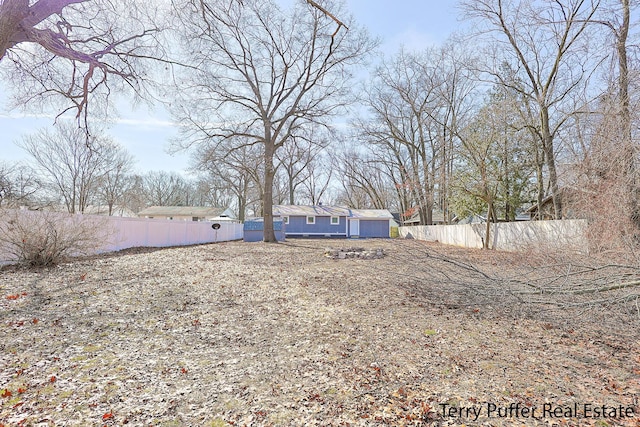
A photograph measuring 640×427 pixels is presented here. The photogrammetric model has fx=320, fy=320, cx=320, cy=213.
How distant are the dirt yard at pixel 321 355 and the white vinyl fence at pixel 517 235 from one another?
139 cm

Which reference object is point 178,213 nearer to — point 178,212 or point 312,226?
point 178,212

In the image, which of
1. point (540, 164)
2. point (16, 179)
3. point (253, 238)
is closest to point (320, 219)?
point (253, 238)

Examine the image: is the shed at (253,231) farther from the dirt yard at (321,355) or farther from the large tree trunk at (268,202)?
the dirt yard at (321,355)

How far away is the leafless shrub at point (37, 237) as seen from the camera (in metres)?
6.39

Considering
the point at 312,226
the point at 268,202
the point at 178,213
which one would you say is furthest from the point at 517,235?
the point at 178,213

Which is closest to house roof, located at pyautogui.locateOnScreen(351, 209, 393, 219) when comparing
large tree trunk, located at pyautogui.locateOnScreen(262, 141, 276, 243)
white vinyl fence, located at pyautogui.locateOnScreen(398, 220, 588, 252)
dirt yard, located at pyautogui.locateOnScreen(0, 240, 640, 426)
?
white vinyl fence, located at pyautogui.locateOnScreen(398, 220, 588, 252)

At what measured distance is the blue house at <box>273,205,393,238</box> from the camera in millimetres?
26547

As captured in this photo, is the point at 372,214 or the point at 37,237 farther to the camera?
the point at 372,214

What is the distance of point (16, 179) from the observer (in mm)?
11391

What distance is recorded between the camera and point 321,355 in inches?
132

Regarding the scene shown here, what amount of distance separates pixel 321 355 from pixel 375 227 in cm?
2412

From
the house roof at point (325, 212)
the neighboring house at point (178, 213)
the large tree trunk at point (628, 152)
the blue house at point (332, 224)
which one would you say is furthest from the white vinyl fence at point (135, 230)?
the neighboring house at point (178, 213)

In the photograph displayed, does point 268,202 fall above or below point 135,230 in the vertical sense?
above

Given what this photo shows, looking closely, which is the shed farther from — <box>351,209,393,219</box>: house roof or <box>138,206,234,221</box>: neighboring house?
<box>138,206,234,221</box>: neighboring house
